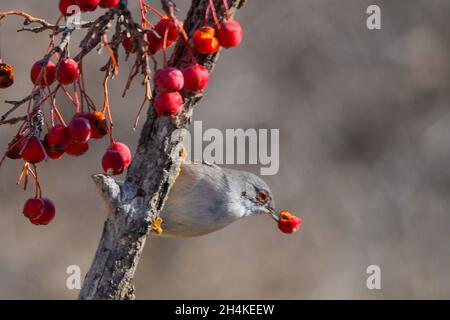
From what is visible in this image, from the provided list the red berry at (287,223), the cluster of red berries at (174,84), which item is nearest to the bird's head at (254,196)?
the red berry at (287,223)

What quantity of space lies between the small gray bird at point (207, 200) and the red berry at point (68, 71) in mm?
944

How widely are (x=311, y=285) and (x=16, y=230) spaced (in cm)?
215

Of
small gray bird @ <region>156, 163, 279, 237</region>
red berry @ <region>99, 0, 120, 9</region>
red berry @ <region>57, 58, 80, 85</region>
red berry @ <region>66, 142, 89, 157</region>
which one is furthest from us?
small gray bird @ <region>156, 163, 279, 237</region>

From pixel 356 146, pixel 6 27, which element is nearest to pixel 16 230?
pixel 6 27

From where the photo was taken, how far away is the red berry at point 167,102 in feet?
5.38

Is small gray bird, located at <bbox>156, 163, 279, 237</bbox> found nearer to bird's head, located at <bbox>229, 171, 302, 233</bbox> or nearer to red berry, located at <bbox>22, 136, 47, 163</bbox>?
bird's head, located at <bbox>229, 171, 302, 233</bbox>

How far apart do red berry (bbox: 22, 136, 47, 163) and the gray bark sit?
0.14 m

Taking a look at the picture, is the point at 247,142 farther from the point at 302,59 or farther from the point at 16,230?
the point at 16,230

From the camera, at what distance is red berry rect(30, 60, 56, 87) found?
5.75 ft

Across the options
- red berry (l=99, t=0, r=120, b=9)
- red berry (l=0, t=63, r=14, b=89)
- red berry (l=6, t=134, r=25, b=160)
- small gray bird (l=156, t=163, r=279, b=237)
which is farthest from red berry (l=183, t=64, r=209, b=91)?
small gray bird (l=156, t=163, r=279, b=237)

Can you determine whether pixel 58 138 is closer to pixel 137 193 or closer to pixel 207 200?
pixel 137 193

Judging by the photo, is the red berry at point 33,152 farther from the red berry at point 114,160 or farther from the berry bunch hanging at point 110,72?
the red berry at point 114,160

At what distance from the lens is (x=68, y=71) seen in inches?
71.2

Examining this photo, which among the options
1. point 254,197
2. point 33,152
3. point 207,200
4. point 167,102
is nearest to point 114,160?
point 33,152
